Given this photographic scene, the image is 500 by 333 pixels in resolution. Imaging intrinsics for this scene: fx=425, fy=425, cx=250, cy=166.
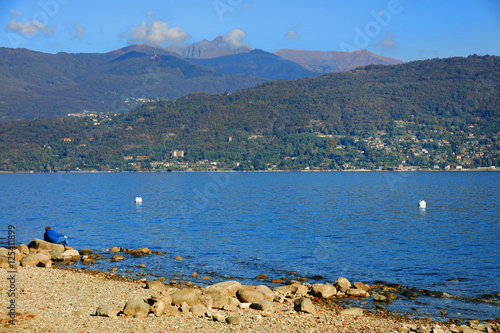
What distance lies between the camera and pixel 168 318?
14734 mm

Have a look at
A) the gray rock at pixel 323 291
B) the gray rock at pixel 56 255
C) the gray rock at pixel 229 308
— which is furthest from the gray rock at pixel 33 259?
the gray rock at pixel 323 291

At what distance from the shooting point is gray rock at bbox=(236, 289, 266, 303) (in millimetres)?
17516

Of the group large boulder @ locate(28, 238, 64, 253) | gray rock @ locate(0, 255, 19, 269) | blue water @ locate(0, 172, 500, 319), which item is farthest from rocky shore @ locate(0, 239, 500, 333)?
large boulder @ locate(28, 238, 64, 253)

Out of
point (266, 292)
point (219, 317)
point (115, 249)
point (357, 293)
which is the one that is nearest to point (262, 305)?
point (266, 292)

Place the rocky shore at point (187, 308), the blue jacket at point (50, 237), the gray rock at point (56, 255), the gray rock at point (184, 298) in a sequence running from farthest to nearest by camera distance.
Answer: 1. the blue jacket at point (50, 237)
2. the gray rock at point (56, 255)
3. the gray rock at point (184, 298)
4. the rocky shore at point (187, 308)

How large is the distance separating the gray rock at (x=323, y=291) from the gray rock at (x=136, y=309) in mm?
7892

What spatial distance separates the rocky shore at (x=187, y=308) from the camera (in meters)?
14.0

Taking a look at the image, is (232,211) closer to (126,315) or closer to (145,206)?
(145,206)

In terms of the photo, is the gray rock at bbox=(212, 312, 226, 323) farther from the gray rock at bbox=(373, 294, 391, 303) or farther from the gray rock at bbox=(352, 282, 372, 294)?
the gray rock at bbox=(352, 282, 372, 294)

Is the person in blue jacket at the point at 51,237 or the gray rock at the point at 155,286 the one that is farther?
the person in blue jacket at the point at 51,237

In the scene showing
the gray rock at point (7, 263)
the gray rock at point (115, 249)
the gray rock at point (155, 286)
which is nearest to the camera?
the gray rock at point (155, 286)

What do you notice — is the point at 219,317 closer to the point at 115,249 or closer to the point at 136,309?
the point at 136,309

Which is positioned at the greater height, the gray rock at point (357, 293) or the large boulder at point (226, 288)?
the large boulder at point (226, 288)

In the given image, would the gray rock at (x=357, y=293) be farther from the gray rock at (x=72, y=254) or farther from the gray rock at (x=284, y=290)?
the gray rock at (x=72, y=254)
